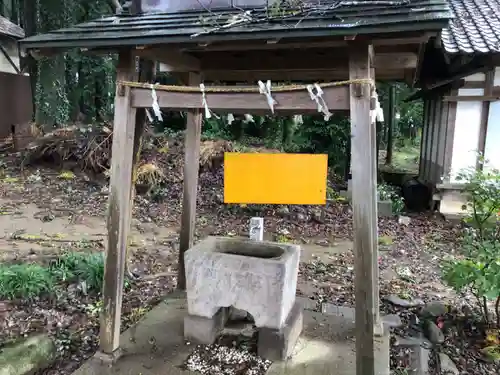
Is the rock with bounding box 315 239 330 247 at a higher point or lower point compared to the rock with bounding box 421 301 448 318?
higher

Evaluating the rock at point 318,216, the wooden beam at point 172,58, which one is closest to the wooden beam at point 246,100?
the wooden beam at point 172,58

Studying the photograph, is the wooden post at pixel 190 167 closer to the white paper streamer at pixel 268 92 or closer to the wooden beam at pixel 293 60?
the wooden beam at pixel 293 60

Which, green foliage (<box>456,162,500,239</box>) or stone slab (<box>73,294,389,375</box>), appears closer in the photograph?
stone slab (<box>73,294,389,375</box>)

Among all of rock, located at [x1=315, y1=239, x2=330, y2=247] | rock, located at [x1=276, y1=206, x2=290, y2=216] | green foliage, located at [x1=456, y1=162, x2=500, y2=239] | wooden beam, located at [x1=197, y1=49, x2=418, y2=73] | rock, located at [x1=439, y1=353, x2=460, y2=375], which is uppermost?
wooden beam, located at [x1=197, y1=49, x2=418, y2=73]

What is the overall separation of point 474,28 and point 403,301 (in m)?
7.17

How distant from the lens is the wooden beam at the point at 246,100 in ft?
10.5

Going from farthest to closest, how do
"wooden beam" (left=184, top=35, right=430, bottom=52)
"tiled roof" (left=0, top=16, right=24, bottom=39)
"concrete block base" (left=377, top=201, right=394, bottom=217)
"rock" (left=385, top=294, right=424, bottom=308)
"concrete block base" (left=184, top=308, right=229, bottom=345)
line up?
"tiled roof" (left=0, top=16, right=24, bottom=39), "concrete block base" (left=377, top=201, right=394, bottom=217), "rock" (left=385, top=294, right=424, bottom=308), "concrete block base" (left=184, top=308, right=229, bottom=345), "wooden beam" (left=184, top=35, right=430, bottom=52)

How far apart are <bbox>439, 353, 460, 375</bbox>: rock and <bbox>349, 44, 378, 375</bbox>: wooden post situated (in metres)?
1.39

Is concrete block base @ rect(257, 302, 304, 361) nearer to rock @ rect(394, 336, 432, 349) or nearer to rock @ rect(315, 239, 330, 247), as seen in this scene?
rock @ rect(394, 336, 432, 349)

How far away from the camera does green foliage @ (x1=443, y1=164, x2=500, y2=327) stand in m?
4.35

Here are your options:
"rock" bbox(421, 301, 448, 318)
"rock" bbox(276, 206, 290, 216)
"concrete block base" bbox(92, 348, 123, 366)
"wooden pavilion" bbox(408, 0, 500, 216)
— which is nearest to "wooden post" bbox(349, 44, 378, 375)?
"concrete block base" bbox(92, 348, 123, 366)

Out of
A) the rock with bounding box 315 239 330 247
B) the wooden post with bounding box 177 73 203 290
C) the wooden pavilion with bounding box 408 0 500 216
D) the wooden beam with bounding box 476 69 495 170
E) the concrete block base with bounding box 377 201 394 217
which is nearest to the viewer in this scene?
the wooden post with bounding box 177 73 203 290

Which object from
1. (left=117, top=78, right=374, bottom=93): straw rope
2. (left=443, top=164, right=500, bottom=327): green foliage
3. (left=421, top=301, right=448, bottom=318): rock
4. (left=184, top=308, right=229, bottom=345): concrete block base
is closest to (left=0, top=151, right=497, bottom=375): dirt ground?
(left=421, top=301, right=448, bottom=318): rock

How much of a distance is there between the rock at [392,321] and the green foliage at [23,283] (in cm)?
396
